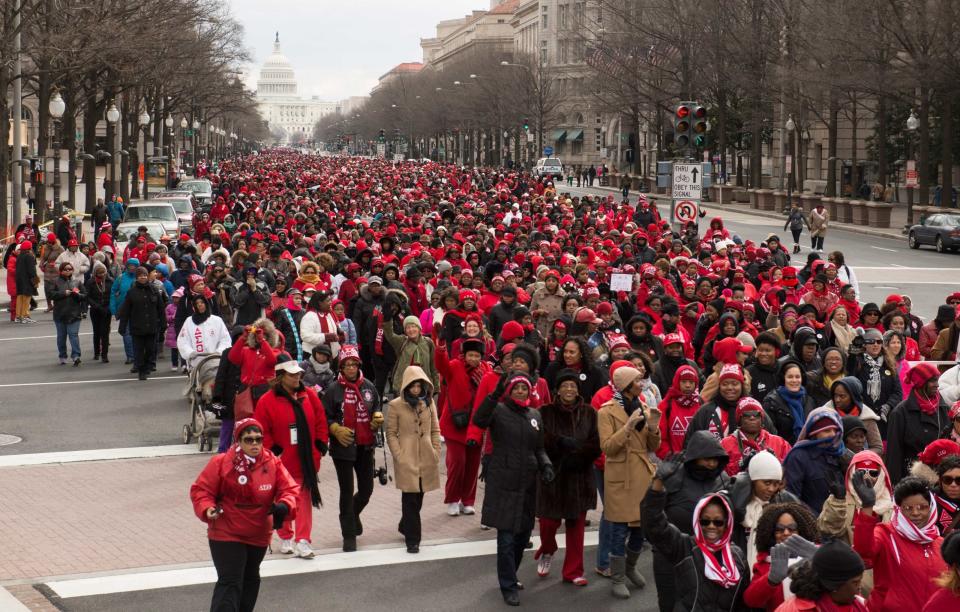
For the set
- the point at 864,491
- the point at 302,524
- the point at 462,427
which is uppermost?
the point at 864,491

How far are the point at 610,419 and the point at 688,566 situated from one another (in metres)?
2.78

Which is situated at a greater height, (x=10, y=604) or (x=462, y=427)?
(x=462, y=427)

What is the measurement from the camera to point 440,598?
9.83m

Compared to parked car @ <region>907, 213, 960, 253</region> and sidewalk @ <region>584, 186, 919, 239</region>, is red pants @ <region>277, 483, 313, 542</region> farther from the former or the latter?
Answer: sidewalk @ <region>584, 186, 919, 239</region>

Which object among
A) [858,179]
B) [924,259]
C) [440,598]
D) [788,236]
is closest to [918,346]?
[440,598]

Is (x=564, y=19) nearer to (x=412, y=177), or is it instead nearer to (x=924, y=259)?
(x=412, y=177)

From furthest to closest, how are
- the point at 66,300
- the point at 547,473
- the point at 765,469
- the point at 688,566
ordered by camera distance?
1. the point at 66,300
2. the point at 547,473
3. the point at 765,469
4. the point at 688,566

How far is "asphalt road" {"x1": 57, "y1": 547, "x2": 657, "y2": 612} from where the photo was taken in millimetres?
9648

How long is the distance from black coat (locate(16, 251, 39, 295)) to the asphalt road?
54.2ft

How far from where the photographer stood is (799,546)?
6.40 meters

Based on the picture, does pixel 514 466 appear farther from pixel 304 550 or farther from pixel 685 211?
pixel 685 211

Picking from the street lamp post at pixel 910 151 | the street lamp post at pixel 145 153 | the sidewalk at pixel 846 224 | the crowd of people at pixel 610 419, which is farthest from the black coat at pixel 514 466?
the street lamp post at pixel 145 153

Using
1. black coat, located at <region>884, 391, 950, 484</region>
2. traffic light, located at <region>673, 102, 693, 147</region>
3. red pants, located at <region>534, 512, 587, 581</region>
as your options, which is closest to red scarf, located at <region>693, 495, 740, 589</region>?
red pants, located at <region>534, 512, 587, 581</region>

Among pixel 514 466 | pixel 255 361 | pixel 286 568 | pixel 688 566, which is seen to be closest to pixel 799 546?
pixel 688 566
